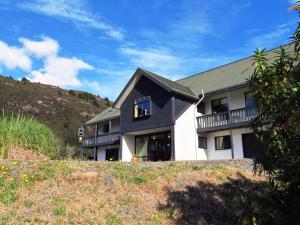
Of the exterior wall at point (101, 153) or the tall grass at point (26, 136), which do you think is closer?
the tall grass at point (26, 136)

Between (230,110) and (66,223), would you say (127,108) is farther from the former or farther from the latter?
(66,223)

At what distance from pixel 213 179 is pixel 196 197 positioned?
195 centimetres

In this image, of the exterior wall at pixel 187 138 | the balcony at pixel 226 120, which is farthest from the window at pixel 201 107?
the balcony at pixel 226 120

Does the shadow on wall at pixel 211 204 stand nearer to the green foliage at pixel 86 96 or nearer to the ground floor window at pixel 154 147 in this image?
the ground floor window at pixel 154 147

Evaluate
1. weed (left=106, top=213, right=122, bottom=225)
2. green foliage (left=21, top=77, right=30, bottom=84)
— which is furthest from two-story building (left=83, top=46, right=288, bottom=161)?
green foliage (left=21, top=77, right=30, bottom=84)

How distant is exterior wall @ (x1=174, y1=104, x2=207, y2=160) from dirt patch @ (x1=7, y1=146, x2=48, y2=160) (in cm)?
1341

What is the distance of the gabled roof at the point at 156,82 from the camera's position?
27.2 m

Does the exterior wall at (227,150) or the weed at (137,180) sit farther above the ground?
the exterior wall at (227,150)

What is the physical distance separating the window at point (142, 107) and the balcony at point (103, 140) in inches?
187

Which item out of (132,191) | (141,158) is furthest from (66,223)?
(141,158)

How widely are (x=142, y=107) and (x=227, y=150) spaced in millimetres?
8063

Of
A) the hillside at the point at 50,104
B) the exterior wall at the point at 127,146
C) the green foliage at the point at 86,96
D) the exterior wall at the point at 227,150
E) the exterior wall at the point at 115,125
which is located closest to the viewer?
the exterior wall at the point at 227,150

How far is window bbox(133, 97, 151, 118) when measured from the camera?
29.2 meters

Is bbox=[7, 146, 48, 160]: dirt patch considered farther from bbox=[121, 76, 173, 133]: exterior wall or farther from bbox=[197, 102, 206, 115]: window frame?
bbox=[197, 102, 206, 115]: window frame
